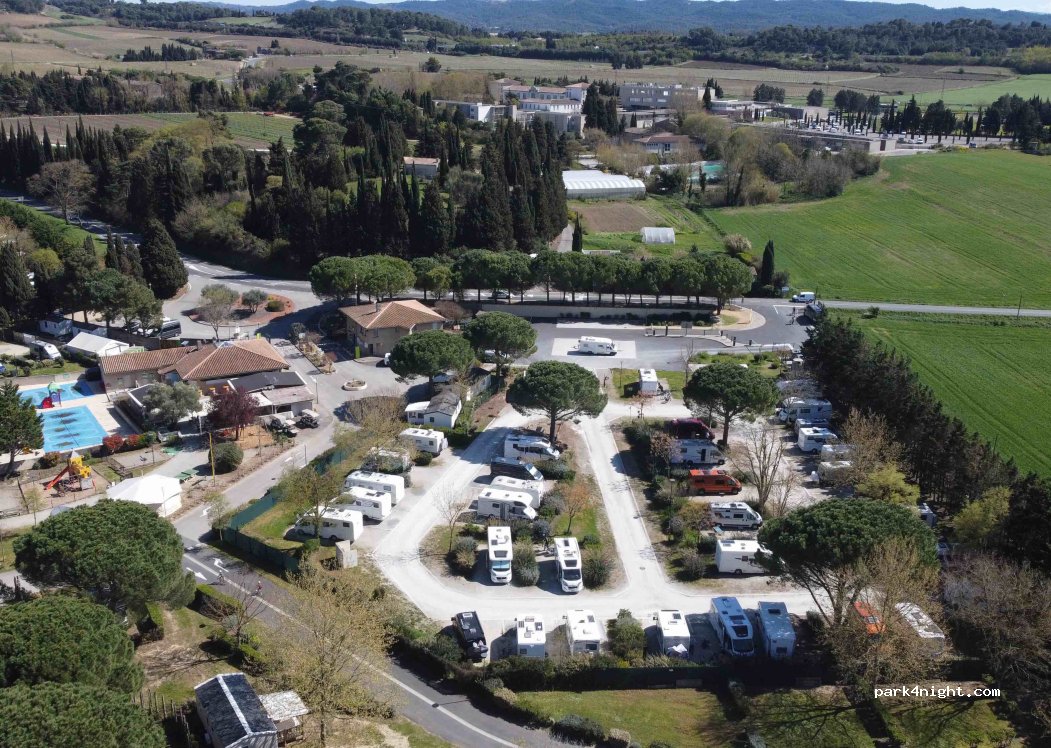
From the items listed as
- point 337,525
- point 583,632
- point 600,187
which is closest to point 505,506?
point 337,525

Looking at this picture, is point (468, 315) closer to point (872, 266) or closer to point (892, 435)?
point (892, 435)

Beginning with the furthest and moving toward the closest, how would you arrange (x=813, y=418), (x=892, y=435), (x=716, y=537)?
(x=813, y=418), (x=892, y=435), (x=716, y=537)

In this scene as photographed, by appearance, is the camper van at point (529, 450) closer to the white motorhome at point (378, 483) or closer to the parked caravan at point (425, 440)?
the parked caravan at point (425, 440)

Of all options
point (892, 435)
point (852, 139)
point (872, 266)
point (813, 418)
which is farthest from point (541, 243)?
point (852, 139)

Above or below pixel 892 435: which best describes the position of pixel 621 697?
below

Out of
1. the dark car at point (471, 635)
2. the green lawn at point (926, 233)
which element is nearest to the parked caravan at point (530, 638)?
the dark car at point (471, 635)

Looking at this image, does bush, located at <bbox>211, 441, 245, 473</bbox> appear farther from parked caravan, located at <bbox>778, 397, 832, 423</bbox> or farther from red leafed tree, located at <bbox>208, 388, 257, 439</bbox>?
parked caravan, located at <bbox>778, 397, 832, 423</bbox>

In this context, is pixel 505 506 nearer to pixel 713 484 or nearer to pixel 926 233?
pixel 713 484
